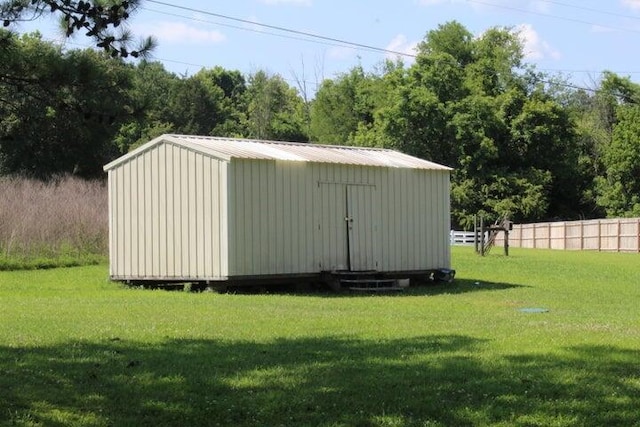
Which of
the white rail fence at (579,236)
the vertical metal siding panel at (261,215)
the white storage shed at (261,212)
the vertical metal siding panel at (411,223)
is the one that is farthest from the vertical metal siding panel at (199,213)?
the white rail fence at (579,236)

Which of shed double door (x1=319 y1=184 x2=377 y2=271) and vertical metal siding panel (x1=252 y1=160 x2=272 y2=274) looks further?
shed double door (x1=319 y1=184 x2=377 y2=271)

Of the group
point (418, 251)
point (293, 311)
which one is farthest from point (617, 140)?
point (293, 311)

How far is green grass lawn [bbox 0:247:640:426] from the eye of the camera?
6176mm

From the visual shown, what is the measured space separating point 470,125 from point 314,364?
4852 cm

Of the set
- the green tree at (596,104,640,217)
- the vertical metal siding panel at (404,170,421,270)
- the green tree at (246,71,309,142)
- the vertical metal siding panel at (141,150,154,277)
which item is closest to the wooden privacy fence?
the green tree at (596,104,640,217)

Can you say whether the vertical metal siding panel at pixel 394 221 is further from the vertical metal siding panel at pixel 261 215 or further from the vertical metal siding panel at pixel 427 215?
the vertical metal siding panel at pixel 261 215

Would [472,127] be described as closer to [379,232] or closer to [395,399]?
[379,232]

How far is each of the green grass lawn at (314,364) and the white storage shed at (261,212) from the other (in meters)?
3.03

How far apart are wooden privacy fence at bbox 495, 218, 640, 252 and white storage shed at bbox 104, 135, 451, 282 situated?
27.8 m

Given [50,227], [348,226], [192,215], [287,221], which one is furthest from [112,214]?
[50,227]

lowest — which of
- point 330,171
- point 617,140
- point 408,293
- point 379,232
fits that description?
point 408,293

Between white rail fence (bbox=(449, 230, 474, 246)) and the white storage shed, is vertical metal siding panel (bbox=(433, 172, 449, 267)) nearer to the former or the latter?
the white storage shed

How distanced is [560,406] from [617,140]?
53636 millimetres

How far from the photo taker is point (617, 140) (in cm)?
5656
